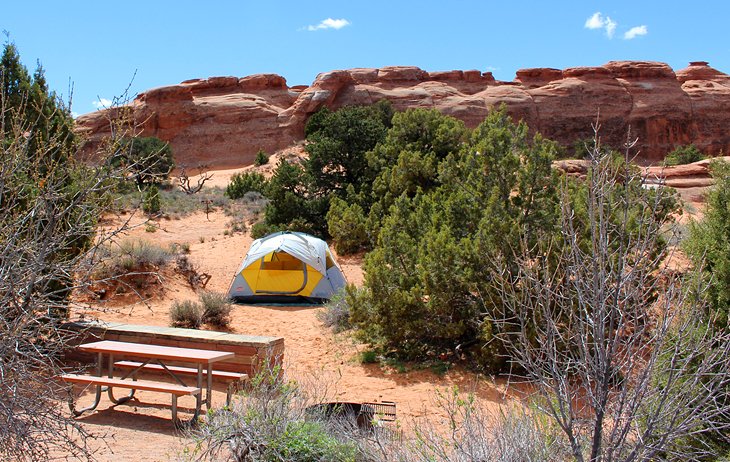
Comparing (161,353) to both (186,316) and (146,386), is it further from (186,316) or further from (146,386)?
(186,316)

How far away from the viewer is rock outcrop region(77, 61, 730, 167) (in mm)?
44344

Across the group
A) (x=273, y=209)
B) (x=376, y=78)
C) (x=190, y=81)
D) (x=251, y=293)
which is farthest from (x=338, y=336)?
(x=190, y=81)

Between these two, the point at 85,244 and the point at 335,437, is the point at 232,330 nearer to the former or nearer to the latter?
the point at 85,244

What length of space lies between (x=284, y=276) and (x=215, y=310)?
259 cm

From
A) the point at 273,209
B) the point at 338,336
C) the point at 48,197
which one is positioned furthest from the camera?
the point at 273,209

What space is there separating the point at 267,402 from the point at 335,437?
56 cm

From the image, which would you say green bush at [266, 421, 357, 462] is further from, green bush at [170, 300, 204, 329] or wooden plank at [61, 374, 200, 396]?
green bush at [170, 300, 204, 329]

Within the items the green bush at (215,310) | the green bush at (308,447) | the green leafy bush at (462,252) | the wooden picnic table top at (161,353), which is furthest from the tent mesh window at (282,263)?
the green bush at (308,447)

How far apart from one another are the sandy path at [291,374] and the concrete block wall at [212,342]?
1.28 feet

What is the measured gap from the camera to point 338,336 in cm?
1046

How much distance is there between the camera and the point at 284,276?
44.1 feet

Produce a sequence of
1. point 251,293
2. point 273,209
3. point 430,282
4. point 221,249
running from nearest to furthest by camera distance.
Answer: point 430,282 → point 251,293 → point 221,249 → point 273,209

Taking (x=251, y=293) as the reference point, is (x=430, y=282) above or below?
above

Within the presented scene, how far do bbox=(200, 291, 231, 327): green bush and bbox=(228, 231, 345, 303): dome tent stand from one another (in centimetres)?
216
